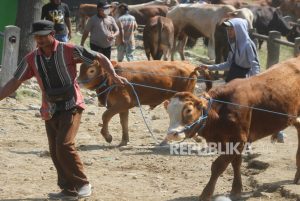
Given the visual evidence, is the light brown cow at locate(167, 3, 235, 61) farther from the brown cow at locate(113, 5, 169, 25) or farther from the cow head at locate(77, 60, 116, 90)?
the cow head at locate(77, 60, 116, 90)

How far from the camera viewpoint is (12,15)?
15.8 m

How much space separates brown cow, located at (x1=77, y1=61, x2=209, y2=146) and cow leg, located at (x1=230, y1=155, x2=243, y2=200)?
2.78 metres

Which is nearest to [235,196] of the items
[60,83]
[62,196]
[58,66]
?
[62,196]

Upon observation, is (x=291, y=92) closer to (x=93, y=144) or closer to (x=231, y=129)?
(x=231, y=129)

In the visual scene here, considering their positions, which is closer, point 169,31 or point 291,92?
point 291,92

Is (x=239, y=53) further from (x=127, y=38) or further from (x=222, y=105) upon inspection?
(x=127, y=38)

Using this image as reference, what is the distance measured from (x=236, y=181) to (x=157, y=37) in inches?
439

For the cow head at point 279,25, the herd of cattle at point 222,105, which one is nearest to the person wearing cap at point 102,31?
the herd of cattle at point 222,105

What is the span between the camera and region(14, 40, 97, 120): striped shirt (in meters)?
7.09

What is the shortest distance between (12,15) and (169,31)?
4367 mm

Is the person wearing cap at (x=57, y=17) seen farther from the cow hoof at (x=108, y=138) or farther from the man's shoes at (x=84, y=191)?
the man's shoes at (x=84, y=191)

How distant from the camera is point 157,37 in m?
18.3

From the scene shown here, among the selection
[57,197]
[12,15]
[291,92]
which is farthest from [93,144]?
[12,15]

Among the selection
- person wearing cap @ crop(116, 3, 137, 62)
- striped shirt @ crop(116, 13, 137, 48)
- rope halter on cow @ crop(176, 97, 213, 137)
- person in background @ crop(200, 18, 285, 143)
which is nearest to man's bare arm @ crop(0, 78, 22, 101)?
rope halter on cow @ crop(176, 97, 213, 137)
